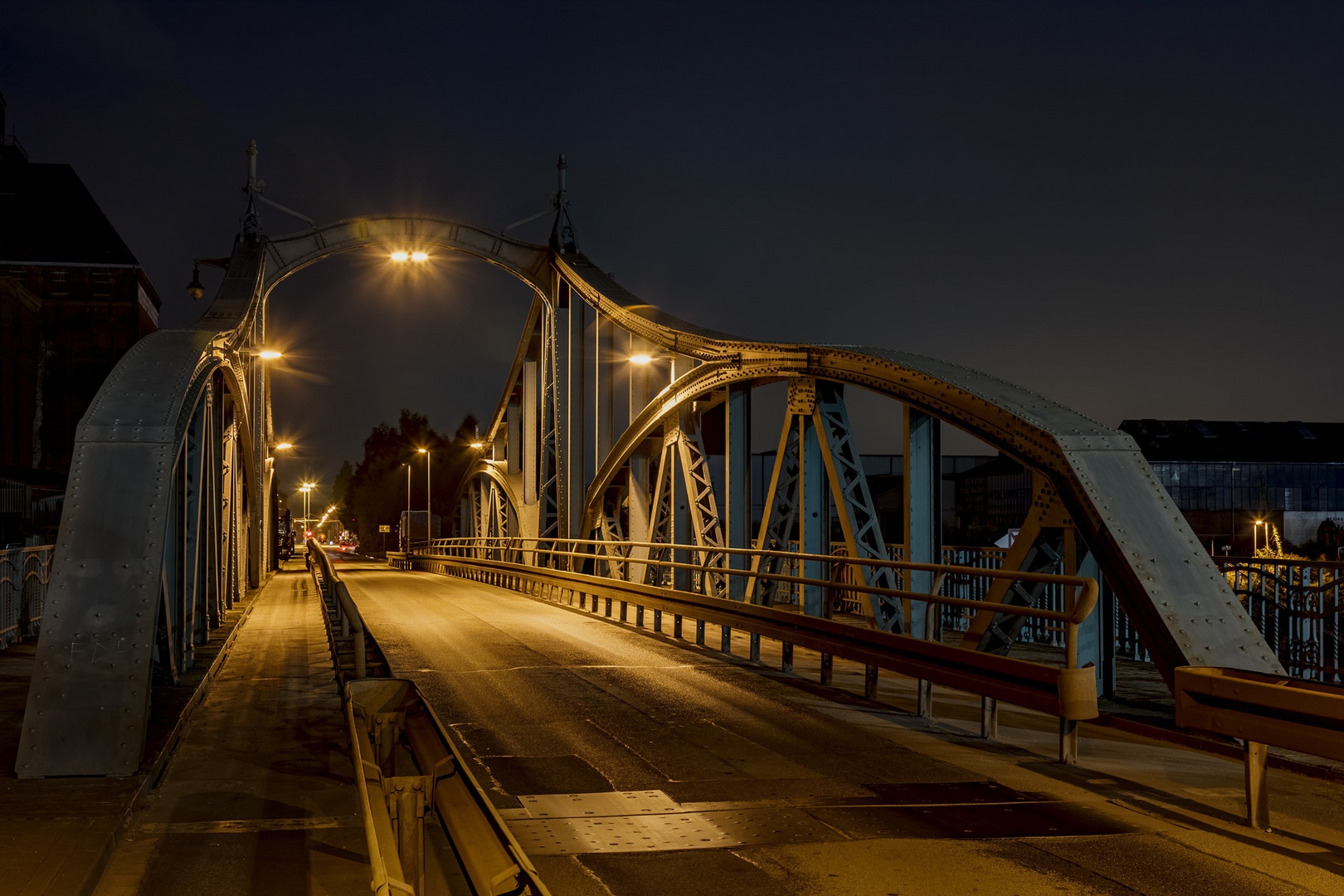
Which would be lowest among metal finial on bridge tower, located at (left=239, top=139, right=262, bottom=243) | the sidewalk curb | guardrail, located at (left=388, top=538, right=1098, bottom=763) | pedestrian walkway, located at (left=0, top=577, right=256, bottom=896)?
the sidewalk curb

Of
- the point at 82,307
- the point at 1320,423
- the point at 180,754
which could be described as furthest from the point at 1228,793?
the point at 1320,423

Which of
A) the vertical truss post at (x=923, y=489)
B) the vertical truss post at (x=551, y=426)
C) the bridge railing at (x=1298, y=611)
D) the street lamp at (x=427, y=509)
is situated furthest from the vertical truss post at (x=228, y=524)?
the street lamp at (x=427, y=509)

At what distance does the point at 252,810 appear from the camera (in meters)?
6.41

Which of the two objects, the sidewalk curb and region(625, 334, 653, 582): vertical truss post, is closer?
the sidewalk curb

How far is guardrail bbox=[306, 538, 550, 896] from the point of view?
2996mm

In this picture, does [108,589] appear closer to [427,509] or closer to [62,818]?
[62,818]

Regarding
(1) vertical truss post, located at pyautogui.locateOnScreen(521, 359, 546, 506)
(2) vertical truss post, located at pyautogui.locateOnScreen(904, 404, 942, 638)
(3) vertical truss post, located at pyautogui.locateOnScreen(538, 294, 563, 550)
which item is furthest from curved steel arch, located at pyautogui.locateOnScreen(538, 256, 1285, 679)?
(1) vertical truss post, located at pyautogui.locateOnScreen(521, 359, 546, 506)

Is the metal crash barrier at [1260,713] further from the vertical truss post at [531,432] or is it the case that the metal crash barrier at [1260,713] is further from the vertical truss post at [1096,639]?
the vertical truss post at [531,432]

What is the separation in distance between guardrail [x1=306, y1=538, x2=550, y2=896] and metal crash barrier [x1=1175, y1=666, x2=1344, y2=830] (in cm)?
399

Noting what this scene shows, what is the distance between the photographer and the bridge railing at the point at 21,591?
13969 millimetres

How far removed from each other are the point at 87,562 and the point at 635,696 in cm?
512

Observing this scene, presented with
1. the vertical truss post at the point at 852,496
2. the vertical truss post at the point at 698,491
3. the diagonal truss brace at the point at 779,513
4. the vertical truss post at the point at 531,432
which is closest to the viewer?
the vertical truss post at the point at 852,496

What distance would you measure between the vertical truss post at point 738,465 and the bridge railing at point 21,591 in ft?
29.3

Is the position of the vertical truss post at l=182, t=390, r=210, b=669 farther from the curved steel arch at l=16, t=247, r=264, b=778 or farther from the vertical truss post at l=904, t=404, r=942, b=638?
the vertical truss post at l=904, t=404, r=942, b=638
